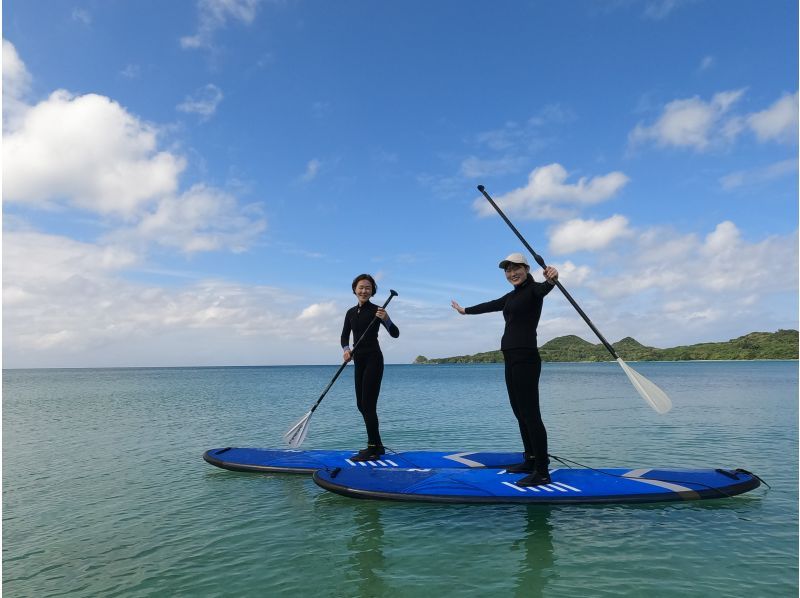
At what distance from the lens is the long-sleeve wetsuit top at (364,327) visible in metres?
7.86

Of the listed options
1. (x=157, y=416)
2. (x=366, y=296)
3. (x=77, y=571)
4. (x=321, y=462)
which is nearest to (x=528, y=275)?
(x=366, y=296)

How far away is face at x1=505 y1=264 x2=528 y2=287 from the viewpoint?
21.2 ft

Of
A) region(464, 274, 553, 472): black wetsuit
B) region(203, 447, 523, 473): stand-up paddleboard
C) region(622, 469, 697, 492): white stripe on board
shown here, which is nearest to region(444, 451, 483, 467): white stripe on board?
region(203, 447, 523, 473): stand-up paddleboard

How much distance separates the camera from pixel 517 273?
648 centimetres

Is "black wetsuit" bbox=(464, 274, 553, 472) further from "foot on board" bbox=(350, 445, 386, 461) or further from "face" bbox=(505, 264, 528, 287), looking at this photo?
"foot on board" bbox=(350, 445, 386, 461)

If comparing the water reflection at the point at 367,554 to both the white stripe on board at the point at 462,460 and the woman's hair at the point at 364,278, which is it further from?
the woman's hair at the point at 364,278

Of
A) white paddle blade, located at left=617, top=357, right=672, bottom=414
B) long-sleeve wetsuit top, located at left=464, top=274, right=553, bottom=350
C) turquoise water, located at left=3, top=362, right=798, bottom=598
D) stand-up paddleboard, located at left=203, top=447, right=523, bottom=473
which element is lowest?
turquoise water, located at left=3, top=362, right=798, bottom=598

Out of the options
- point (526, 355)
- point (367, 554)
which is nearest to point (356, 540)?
point (367, 554)

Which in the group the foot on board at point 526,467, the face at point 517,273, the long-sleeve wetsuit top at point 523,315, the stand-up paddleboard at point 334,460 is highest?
the face at point 517,273

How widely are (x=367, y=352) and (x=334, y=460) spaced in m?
2.39

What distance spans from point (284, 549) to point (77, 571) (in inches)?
90.5

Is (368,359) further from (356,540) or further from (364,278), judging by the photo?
(356,540)

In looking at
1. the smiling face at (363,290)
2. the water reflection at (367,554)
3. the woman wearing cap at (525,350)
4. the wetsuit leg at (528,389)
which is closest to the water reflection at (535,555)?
the woman wearing cap at (525,350)

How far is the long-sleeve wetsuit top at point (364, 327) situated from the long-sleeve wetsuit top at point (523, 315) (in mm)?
2067
